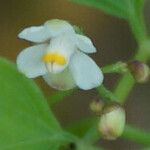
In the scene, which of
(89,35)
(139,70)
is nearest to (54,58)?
(139,70)

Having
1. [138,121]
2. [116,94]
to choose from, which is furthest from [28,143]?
[138,121]

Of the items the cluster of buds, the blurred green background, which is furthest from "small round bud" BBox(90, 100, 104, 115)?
the blurred green background

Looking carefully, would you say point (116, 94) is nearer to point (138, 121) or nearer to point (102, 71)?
point (102, 71)

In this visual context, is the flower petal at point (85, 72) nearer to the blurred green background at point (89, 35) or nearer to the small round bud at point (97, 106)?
the small round bud at point (97, 106)

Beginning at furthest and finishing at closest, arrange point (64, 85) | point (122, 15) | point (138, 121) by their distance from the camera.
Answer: point (138, 121) → point (122, 15) → point (64, 85)

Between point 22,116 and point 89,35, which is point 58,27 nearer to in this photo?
point 22,116
